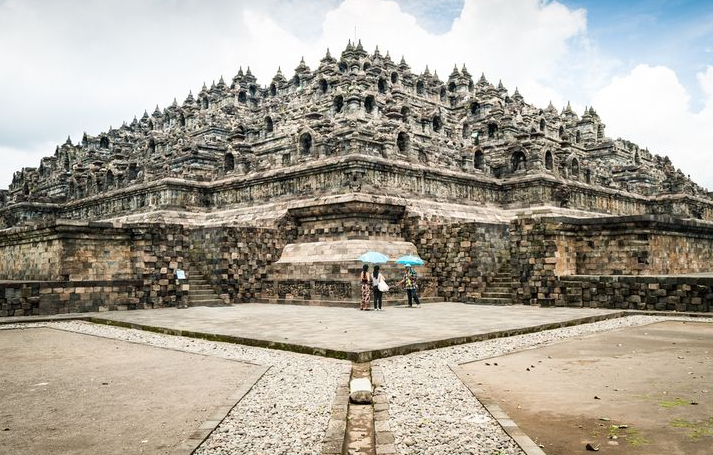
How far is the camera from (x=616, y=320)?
555 inches

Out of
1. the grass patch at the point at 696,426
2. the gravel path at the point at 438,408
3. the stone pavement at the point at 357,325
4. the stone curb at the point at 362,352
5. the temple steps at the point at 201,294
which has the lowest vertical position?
the gravel path at the point at 438,408

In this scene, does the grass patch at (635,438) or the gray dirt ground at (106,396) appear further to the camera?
the gray dirt ground at (106,396)

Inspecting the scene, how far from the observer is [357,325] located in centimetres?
1250

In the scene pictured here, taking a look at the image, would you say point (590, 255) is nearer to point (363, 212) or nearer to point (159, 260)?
point (363, 212)

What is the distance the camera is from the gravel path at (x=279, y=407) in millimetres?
4738

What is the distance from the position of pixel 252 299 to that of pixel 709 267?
1873cm

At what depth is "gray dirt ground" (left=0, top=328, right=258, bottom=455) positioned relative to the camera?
4809 millimetres

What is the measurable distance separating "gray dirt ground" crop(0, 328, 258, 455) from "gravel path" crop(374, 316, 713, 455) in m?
2.04

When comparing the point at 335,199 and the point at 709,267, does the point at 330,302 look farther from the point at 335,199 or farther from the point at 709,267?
the point at 709,267

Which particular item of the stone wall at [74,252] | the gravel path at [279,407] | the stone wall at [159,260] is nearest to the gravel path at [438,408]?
the gravel path at [279,407]

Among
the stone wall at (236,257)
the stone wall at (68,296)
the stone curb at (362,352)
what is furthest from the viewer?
the stone wall at (236,257)

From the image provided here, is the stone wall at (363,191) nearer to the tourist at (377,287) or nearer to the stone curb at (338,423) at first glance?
the tourist at (377,287)

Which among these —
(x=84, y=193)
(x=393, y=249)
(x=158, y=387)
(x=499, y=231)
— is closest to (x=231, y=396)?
(x=158, y=387)

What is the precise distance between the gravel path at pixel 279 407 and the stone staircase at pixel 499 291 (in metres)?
11.6
